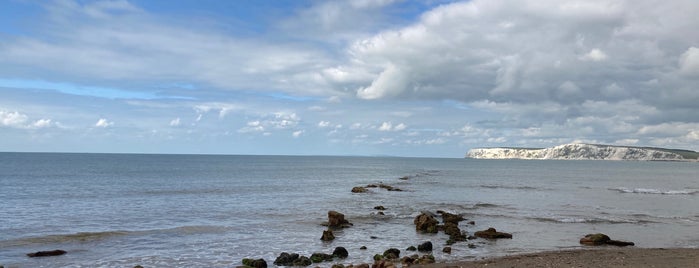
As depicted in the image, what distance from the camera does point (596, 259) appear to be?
21.6 metres

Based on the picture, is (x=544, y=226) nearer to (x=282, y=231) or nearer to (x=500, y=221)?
(x=500, y=221)

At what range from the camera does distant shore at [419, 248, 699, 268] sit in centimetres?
2011

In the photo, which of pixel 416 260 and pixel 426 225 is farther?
pixel 426 225

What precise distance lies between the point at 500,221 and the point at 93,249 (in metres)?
27.4

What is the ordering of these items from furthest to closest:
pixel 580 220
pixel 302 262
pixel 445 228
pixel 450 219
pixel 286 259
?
pixel 580 220 < pixel 450 219 < pixel 445 228 < pixel 286 259 < pixel 302 262

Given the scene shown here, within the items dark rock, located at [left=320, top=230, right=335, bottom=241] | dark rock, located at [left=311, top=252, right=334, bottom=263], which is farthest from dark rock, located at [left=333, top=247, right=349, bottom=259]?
dark rock, located at [left=320, top=230, right=335, bottom=241]

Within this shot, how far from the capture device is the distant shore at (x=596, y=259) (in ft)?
66.0

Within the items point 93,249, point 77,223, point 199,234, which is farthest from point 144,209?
point 93,249

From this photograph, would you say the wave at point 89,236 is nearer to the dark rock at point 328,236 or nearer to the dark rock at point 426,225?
the dark rock at point 328,236

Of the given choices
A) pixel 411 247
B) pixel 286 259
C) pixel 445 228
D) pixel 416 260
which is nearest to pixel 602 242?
pixel 445 228

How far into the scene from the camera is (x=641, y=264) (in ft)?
65.7

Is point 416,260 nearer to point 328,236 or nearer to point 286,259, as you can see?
point 286,259

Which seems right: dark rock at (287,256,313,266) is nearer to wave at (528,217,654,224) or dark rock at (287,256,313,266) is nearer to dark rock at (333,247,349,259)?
dark rock at (333,247,349,259)

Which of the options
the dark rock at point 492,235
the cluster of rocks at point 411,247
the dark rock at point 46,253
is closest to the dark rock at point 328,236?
the cluster of rocks at point 411,247
